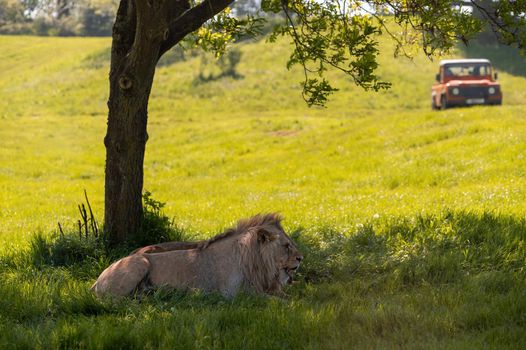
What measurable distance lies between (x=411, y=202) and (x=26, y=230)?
769cm

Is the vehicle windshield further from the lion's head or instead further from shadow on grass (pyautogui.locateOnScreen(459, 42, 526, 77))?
the lion's head

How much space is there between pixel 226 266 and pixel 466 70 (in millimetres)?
30853

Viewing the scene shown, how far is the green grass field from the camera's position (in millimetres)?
6391

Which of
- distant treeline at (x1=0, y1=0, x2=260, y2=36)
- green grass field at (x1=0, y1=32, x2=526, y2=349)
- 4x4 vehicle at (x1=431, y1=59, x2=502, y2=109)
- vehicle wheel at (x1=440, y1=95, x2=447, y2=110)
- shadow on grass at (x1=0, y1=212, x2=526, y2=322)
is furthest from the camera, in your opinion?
distant treeline at (x1=0, y1=0, x2=260, y2=36)

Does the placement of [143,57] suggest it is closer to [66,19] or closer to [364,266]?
[364,266]

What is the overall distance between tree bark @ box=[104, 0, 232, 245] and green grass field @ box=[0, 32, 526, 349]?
0.92m

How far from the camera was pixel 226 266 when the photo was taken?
7.84 metres

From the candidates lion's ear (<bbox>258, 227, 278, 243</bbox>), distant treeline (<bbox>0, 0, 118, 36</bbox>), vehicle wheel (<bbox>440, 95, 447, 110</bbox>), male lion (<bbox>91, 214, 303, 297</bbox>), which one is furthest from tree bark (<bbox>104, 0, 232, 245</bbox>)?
distant treeline (<bbox>0, 0, 118, 36</bbox>)

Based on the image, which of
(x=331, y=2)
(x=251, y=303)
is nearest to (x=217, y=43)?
(x=331, y=2)

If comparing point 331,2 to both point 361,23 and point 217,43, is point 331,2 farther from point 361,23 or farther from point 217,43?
point 217,43

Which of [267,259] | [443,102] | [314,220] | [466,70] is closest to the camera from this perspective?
[267,259]

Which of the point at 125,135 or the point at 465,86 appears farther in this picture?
the point at 465,86

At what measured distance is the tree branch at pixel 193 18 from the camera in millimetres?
9938

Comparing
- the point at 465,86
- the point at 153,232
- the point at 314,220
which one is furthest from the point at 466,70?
the point at 153,232
